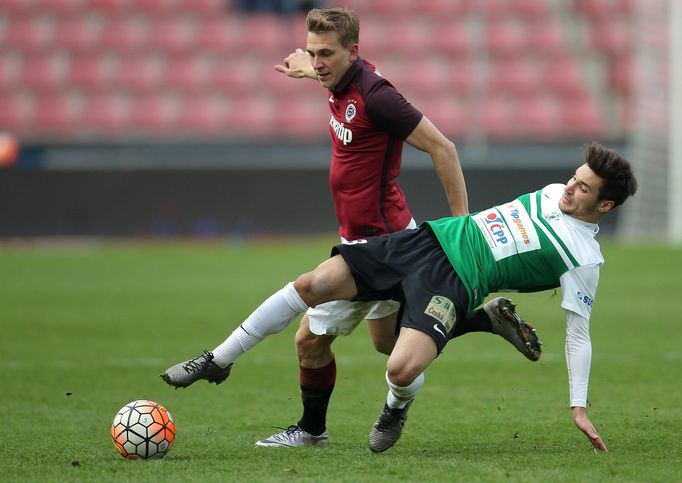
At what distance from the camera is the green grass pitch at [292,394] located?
4.94 metres

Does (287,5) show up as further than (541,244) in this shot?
Yes

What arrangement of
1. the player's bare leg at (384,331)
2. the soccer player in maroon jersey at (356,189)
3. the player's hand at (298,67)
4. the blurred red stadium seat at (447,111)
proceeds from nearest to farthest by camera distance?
the soccer player in maroon jersey at (356,189)
the player's bare leg at (384,331)
the player's hand at (298,67)
the blurred red stadium seat at (447,111)

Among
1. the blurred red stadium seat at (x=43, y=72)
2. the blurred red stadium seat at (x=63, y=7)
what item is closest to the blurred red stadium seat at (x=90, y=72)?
the blurred red stadium seat at (x=43, y=72)

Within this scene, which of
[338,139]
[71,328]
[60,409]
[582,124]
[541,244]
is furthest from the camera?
[582,124]

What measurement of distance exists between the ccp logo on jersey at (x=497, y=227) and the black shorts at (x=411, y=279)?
0.25 meters

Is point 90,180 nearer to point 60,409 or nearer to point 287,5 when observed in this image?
point 287,5

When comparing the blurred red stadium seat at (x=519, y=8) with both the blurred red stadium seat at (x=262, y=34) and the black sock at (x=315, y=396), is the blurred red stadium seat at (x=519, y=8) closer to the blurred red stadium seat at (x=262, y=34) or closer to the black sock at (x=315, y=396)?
the blurred red stadium seat at (x=262, y=34)

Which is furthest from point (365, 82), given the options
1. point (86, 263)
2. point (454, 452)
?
point (86, 263)

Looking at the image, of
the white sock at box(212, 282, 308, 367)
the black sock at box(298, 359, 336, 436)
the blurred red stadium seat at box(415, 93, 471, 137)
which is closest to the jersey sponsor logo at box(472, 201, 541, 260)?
the white sock at box(212, 282, 308, 367)

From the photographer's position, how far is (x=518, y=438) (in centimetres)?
573

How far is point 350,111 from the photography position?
18.2ft

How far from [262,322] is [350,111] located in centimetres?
111

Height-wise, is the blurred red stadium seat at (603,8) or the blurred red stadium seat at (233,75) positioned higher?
the blurred red stadium seat at (603,8)

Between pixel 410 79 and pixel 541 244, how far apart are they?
18565 mm
